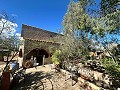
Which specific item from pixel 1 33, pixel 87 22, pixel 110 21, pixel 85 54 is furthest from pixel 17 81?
pixel 110 21

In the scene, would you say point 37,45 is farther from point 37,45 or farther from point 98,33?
point 98,33

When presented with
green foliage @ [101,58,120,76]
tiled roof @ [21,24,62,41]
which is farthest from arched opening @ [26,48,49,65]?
green foliage @ [101,58,120,76]

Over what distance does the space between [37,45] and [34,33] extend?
2.71 meters

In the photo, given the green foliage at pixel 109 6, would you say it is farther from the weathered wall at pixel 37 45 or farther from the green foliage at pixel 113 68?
the weathered wall at pixel 37 45

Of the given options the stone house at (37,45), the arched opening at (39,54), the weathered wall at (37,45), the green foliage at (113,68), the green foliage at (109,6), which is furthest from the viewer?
the arched opening at (39,54)

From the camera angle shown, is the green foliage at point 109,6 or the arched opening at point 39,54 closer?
the green foliage at point 109,6

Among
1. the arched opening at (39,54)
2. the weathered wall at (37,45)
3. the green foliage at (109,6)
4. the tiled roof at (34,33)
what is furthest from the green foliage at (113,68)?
the tiled roof at (34,33)

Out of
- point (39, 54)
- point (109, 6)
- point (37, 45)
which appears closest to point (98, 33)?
point (109, 6)

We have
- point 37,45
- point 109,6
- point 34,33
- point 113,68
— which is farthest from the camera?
point 34,33

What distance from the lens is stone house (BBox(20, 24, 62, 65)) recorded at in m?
21.0

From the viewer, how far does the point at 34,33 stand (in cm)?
2352

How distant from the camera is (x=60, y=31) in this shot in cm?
1989

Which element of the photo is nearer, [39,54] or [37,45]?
[37,45]

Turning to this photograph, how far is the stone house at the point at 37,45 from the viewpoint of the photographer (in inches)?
→ 827
